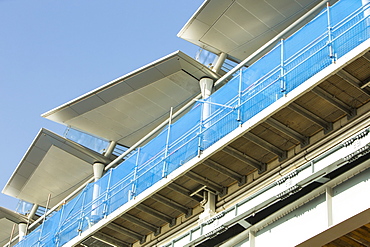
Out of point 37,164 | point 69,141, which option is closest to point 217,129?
point 69,141

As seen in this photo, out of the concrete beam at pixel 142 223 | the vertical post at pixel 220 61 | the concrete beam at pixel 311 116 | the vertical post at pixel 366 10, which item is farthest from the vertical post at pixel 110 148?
the vertical post at pixel 366 10

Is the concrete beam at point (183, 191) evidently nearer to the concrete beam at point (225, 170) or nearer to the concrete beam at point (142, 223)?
the concrete beam at point (225, 170)

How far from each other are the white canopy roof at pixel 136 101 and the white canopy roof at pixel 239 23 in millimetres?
919

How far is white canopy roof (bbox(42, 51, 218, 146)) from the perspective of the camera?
829 inches

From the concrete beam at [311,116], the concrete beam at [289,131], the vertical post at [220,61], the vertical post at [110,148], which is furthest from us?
the vertical post at [110,148]

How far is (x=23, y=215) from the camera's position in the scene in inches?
1212

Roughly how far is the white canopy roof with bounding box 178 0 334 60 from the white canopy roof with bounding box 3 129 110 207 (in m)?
7.59

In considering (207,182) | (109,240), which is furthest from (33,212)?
(207,182)

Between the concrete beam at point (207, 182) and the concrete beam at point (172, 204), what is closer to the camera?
the concrete beam at point (207, 182)

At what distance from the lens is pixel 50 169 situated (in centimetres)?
2678

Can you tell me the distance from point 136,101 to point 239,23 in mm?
5270

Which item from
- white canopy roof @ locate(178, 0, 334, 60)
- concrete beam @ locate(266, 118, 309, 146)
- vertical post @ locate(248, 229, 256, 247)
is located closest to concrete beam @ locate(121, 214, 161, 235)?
concrete beam @ locate(266, 118, 309, 146)

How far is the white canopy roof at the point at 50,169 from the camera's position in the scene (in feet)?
83.5

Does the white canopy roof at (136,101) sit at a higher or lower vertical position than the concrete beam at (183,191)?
higher
